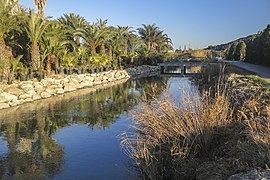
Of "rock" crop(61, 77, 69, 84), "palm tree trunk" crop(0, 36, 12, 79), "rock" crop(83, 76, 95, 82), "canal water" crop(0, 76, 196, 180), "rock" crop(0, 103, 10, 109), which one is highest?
"palm tree trunk" crop(0, 36, 12, 79)

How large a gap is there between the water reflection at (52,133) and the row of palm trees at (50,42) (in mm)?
5033

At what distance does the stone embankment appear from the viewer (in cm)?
1473

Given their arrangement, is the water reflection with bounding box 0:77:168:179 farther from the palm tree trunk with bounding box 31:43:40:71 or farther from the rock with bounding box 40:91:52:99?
the palm tree trunk with bounding box 31:43:40:71

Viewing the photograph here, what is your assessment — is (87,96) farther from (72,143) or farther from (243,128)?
(243,128)

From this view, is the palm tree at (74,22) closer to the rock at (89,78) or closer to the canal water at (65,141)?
the rock at (89,78)

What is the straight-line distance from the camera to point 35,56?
65.2 ft

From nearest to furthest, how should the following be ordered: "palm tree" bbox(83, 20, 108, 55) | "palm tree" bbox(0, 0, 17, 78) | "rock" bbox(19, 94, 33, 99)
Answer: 1. "rock" bbox(19, 94, 33, 99)
2. "palm tree" bbox(0, 0, 17, 78)
3. "palm tree" bbox(83, 20, 108, 55)

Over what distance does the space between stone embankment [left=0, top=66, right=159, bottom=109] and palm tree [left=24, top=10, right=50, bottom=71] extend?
1536 millimetres

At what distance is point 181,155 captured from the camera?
18.0ft

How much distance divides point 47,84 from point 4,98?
463cm

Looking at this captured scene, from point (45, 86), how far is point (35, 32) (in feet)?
12.9

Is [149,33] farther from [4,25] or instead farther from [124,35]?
[4,25]

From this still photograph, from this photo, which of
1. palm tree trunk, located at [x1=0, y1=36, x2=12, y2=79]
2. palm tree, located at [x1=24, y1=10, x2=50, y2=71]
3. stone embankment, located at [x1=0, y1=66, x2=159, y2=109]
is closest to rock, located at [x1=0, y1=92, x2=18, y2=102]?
stone embankment, located at [x1=0, y1=66, x2=159, y2=109]

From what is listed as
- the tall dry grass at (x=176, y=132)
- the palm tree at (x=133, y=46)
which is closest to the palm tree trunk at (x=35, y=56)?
the tall dry grass at (x=176, y=132)
